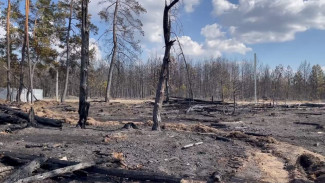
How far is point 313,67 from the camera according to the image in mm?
72312

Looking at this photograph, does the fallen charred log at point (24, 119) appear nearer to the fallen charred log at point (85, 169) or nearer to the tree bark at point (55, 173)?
the fallen charred log at point (85, 169)

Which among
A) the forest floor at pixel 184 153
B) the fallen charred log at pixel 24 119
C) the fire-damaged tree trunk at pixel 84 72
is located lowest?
the forest floor at pixel 184 153

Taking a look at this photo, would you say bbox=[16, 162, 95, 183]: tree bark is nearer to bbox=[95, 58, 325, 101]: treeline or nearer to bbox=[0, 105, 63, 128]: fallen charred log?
bbox=[0, 105, 63, 128]: fallen charred log

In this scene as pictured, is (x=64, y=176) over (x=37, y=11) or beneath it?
beneath

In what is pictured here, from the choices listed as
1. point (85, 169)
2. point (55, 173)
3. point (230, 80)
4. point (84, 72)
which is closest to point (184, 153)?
point (85, 169)

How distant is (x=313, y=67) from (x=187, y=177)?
73518 millimetres

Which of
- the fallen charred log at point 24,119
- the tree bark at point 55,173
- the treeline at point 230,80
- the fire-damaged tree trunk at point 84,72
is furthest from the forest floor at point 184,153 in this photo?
the treeline at point 230,80

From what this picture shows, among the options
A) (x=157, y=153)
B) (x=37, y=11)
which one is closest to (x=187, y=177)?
(x=157, y=153)

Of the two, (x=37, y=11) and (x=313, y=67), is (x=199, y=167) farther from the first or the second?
(x=313, y=67)

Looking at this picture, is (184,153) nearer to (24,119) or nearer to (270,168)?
(270,168)

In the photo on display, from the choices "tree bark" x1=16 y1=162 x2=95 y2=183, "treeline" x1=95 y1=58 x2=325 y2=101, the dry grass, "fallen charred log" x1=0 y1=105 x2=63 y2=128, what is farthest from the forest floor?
"treeline" x1=95 y1=58 x2=325 y2=101

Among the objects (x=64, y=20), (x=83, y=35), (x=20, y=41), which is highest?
(x=64, y=20)

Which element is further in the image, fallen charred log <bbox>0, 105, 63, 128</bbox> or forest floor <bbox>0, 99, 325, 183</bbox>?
fallen charred log <bbox>0, 105, 63, 128</bbox>

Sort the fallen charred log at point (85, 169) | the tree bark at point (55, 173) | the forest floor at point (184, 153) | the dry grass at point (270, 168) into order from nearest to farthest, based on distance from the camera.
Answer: the tree bark at point (55, 173) → the fallen charred log at point (85, 169) → the dry grass at point (270, 168) → the forest floor at point (184, 153)
